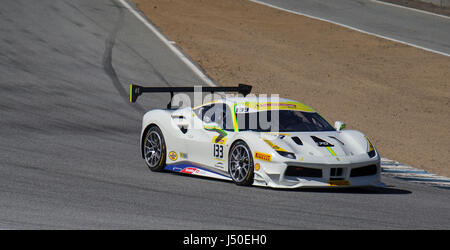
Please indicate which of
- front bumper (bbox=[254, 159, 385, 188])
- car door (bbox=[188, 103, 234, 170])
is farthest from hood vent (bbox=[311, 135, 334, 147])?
car door (bbox=[188, 103, 234, 170])

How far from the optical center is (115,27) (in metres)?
29.5

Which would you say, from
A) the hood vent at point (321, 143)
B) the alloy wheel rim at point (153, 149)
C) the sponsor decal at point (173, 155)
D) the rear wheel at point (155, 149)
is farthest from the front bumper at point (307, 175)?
the alloy wheel rim at point (153, 149)

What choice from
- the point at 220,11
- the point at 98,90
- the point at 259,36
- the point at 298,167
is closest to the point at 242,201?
the point at 298,167

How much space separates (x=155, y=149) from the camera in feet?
40.5

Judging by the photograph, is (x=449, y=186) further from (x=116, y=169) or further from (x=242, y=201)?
(x=116, y=169)

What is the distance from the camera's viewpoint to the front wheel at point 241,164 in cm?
1053

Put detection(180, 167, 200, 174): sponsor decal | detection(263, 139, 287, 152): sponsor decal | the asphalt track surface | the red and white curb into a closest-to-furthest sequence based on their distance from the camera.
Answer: the asphalt track surface, detection(263, 139, 287, 152): sponsor decal, detection(180, 167, 200, 174): sponsor decal, the red and white curb

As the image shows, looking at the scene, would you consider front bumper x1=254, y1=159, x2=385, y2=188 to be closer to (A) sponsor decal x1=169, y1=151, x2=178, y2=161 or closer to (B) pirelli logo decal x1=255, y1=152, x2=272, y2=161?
(B) pirelli logo decal x1=255, y1=152, x2=272, y2=161

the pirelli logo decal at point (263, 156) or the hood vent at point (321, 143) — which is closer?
the pirelli logo decal at point (263, 156)

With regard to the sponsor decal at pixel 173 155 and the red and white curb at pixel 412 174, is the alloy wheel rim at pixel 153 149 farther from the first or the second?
the red and white curb at pixel 412 174

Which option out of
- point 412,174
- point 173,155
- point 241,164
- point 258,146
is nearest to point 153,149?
point 173,155

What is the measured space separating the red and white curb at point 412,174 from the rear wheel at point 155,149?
3.64 meters

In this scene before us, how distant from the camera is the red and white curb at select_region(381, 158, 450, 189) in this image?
12.4 metres
